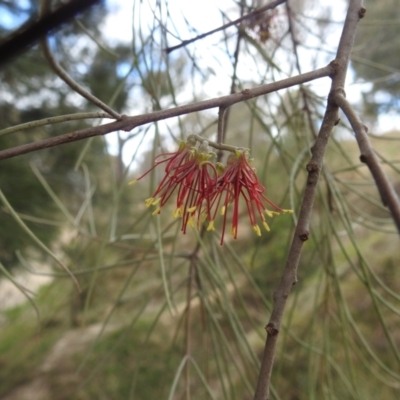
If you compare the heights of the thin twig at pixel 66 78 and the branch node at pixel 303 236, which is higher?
the thin twig at pixel 66 78

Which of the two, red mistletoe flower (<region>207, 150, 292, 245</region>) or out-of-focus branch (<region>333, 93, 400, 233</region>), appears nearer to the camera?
out-of-focus branch (<region>333, 93, 400, 233</region>)

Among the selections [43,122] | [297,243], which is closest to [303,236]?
[297,243]

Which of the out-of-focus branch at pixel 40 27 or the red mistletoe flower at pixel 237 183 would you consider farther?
the red mistletoe flower at pixel 237 183

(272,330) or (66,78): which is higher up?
(66,78)

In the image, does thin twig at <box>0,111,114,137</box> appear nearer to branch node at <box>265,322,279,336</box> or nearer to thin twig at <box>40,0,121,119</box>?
thin twig at <box>40,0,121,119</box>

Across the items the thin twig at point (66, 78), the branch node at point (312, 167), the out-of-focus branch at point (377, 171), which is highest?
the thin twig at point (66, 78)

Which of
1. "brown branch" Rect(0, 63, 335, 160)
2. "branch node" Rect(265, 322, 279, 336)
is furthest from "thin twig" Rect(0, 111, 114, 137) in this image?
"branch node" Rect(265, 322, 279, 336)

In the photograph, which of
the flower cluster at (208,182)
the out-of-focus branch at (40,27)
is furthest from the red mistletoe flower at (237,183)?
the out-of-focus branch at (40,27)

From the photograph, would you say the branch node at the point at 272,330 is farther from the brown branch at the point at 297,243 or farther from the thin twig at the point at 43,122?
the thin twig at the point at 43,122

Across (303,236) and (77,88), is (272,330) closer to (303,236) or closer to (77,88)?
(303,236)

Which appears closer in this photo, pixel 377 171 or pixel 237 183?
pixel 377 171

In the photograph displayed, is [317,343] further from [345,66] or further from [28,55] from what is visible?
[28,55]
